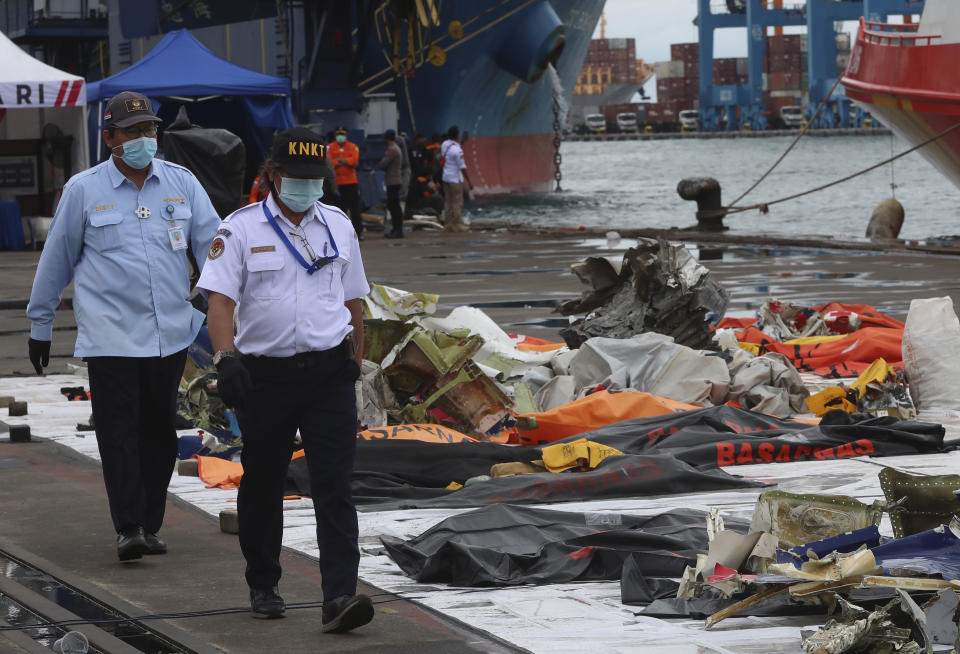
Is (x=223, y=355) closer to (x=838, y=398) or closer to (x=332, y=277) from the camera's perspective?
(x=332, y=277)

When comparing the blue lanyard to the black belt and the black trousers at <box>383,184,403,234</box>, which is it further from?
the black trousers at <box>383,184,403,234</box>

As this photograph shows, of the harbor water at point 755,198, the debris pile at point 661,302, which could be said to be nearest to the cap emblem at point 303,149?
the debris pile at point 661,302

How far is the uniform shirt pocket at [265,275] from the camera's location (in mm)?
5219

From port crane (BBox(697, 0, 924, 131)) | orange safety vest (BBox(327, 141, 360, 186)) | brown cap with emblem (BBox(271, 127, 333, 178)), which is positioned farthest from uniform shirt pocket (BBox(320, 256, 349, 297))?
port crane (BBox(697, 0, 924, 131))

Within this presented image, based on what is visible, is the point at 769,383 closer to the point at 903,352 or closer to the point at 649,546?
the point at 903,352

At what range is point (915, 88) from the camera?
30.8 metres

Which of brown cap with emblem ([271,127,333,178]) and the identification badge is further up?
brown cap with emblem ([271,127,333,178])

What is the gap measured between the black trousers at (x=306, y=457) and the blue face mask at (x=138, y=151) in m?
1.61

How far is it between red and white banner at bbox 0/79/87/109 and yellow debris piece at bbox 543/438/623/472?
688 inches

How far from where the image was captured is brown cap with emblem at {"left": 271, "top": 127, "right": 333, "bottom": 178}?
205 inches

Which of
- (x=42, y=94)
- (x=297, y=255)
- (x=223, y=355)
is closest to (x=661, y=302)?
(x=297, y=255)

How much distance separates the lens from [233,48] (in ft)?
155

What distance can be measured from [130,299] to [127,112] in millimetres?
807

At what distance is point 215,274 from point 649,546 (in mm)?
2095
